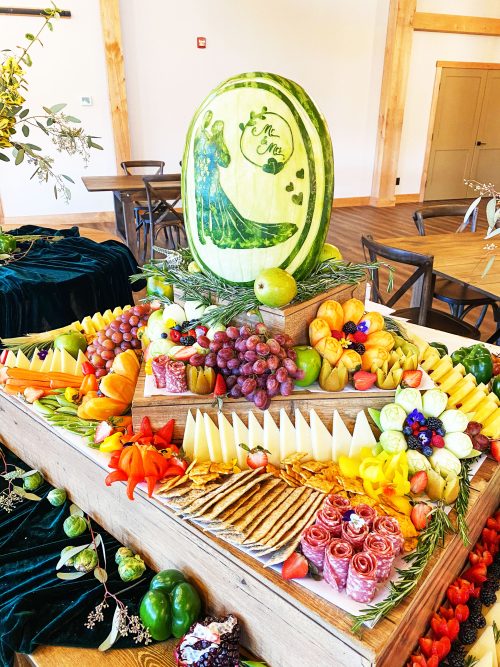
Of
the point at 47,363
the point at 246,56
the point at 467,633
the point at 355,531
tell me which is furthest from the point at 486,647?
the point at 246,56

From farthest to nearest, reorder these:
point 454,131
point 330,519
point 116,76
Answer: point 454,131 → point 116,76 → point 330,519

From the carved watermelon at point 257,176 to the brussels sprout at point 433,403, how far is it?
0.42 metres

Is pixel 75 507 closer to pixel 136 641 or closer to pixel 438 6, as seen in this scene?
pixel 136 641

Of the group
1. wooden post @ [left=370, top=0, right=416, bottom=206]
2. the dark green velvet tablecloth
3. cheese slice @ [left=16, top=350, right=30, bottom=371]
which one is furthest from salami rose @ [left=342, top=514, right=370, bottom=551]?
wooden post @ [left=370, top=0, right=416, bottom=206]

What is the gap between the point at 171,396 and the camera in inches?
42.9

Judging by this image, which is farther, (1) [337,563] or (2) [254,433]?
(2) [254,433]

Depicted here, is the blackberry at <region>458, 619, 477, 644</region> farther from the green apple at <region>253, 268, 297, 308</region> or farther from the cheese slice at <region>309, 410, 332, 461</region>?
the green apple at <region>253, 268, 297, 308</region>

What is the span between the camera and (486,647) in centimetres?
90

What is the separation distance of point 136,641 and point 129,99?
6.21 metres

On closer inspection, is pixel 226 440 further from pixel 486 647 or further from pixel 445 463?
pixel 486 647

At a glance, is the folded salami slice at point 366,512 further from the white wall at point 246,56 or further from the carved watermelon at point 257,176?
the white wall at point 246,56

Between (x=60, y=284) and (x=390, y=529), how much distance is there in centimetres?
193

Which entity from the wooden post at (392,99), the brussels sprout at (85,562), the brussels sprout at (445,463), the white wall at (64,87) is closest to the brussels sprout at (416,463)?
the brussels sprout at (445,463)

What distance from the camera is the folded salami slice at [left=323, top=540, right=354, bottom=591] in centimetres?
77
